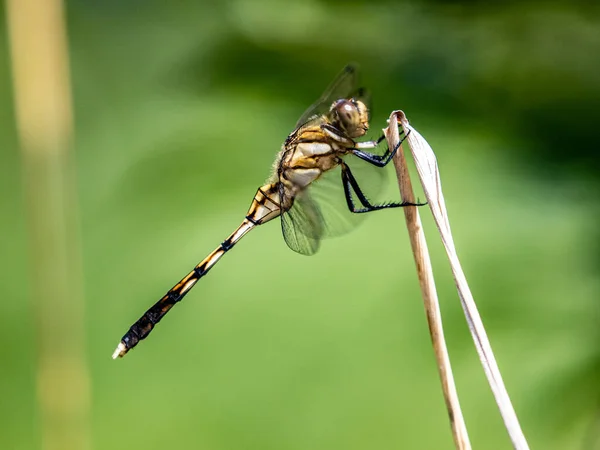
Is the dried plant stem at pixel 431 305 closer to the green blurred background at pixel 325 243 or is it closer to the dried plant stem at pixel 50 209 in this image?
the green blurred background at pixel 325 243

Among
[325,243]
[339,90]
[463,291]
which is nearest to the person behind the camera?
[463,291]

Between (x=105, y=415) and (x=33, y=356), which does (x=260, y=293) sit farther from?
(x=33, y=356)

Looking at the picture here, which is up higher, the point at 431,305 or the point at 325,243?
the point at 325,243

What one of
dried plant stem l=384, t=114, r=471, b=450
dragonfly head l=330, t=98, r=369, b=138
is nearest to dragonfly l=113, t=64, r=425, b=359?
dragonfly head l=330, t=98, r=369, b=138

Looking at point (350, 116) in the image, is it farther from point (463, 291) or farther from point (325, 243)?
point (463, 291)

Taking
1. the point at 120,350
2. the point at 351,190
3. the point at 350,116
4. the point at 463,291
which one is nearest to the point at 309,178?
the point at 351,190

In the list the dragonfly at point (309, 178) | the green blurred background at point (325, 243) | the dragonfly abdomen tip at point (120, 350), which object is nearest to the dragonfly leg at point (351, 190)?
the dragonfly at point (309, 178)

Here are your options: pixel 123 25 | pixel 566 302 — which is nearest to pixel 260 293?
pixel 566 302
